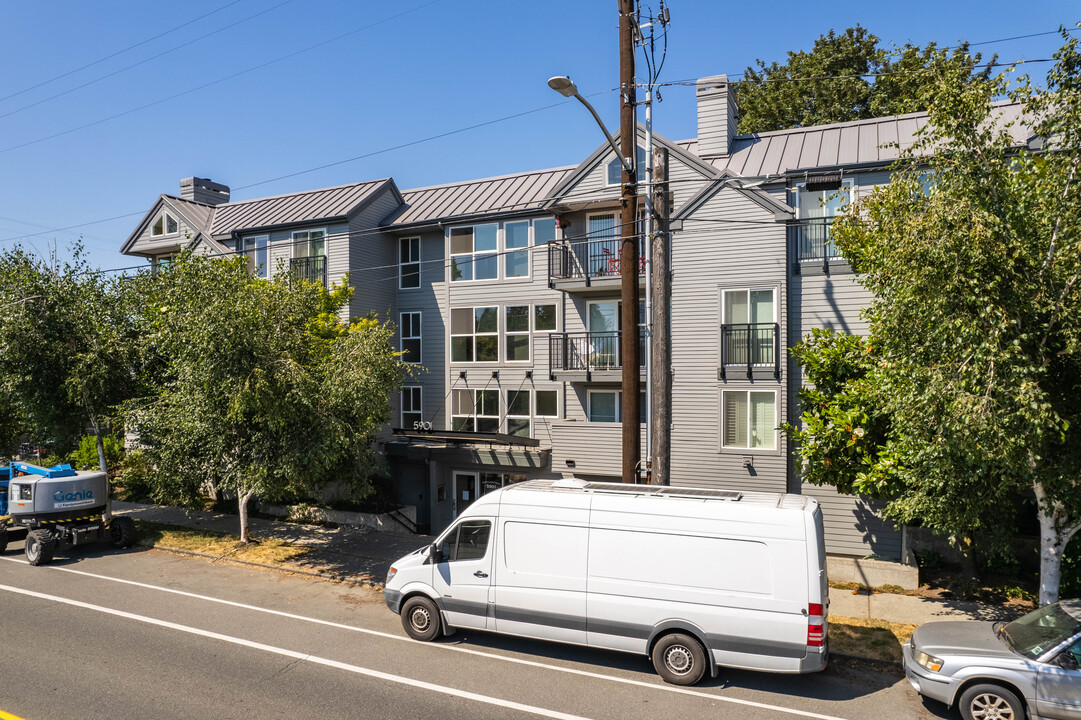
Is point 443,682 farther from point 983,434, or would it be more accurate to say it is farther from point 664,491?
point 983,434

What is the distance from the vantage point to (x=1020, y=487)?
1048 cm

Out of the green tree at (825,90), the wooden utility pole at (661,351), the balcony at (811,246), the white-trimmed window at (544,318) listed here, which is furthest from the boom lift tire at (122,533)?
the green tree at (825,90)

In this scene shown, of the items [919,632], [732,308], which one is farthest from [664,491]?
[732,308]

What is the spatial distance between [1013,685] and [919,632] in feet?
4.59

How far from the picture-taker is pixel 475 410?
76.6 ft

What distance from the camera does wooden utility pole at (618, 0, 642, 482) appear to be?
11398mm

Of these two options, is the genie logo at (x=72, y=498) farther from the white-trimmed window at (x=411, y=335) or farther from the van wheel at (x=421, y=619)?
the white-trimmed window at (x=411, y=335)

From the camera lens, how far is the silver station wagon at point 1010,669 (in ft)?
24.6

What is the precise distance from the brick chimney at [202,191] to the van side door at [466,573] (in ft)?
94.8

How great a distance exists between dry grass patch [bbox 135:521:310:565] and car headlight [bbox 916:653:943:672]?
12870 millimetres

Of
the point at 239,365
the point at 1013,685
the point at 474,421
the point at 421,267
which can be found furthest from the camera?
the point at 421,267

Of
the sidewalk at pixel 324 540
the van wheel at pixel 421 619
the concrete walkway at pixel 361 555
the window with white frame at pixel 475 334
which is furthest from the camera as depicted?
the window with white frame at pixel 475 334

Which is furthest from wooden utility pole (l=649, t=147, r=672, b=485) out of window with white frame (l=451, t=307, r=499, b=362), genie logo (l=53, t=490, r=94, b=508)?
genie logo (l=53, t=490, r=94, b=508)

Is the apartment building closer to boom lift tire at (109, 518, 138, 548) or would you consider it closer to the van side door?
boom lift tire at (109, 518, 138, 548)
